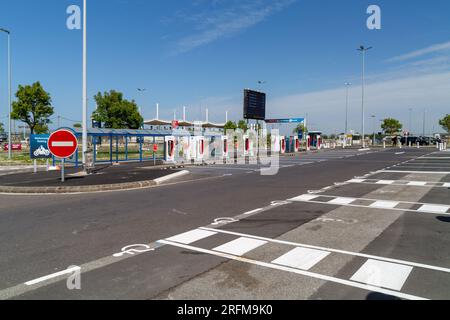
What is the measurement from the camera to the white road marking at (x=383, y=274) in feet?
13.8

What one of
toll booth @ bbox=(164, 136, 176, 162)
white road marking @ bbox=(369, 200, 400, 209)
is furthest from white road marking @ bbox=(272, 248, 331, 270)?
toll booth @ bbox=(164, 136, 176, 162)

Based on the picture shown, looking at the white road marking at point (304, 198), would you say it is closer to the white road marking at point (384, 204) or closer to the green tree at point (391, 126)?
the white road marking at point (384, 204)

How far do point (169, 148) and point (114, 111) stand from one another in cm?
1978

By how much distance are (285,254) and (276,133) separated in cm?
3767

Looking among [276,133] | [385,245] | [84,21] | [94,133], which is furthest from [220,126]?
[385,245]

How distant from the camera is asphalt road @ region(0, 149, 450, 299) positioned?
13.4 feet

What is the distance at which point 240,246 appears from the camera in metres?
5.71

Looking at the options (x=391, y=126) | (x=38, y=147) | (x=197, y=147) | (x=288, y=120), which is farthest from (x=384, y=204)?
(x=391, y=126)

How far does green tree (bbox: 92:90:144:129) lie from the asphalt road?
110 ft

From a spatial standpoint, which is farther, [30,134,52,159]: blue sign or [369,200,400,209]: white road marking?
[30,134,52,159]: blue sign

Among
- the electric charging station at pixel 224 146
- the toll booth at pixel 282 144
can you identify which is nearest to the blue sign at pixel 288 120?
the toll booth at pixel 282 144

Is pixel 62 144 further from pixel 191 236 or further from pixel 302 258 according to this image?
pixel 302 258

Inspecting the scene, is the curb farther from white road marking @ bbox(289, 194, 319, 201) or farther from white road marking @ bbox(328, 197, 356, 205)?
white road marking @ bbox(328, 197, 356, 205)
